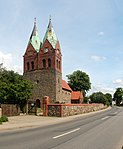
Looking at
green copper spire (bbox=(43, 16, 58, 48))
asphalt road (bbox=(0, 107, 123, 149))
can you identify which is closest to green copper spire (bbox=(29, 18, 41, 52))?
green copper spire (bbox=(43, 16, 58, 48))

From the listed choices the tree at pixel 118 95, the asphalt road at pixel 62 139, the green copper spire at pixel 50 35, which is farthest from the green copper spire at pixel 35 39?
the tree at pixel 118 95

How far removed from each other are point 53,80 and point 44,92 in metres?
3.46

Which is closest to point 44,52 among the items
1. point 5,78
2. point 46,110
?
point 5,78

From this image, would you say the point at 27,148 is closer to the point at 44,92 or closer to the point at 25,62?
the point at 44,92

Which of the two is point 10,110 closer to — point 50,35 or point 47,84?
point 47,84

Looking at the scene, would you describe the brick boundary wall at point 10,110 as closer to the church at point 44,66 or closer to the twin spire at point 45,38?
the church at point 44,66

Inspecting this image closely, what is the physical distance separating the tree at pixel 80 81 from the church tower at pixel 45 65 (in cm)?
3870

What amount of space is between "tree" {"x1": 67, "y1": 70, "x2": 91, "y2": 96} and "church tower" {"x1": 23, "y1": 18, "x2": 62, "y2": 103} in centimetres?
3870

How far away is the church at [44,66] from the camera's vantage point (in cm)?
6031

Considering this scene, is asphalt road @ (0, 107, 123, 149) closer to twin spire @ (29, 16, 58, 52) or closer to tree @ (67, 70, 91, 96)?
twin spire @ (29, 16, 58, 52)

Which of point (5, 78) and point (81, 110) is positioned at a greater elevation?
point (5, 78)

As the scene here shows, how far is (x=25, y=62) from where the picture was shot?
6531cm

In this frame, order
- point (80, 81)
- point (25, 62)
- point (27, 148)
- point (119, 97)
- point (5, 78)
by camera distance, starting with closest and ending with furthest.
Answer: point (27, 148) → point (5, 78) → point (25, 62) → point (80, 81) → point (119, 97)

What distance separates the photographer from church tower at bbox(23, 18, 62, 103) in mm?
60344
